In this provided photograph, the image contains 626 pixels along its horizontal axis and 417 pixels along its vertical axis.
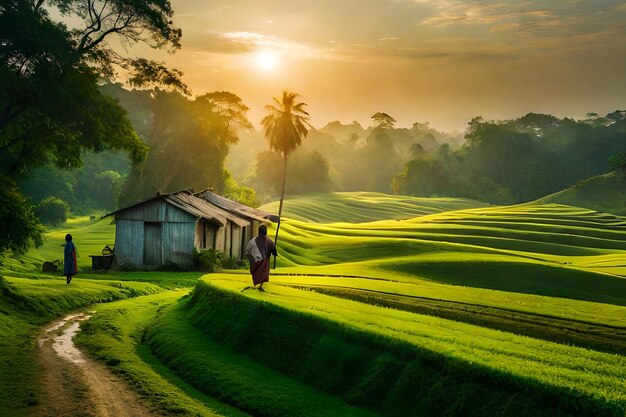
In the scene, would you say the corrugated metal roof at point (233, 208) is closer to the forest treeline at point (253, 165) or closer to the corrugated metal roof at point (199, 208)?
the corrugated metal roof at point (199, 208)

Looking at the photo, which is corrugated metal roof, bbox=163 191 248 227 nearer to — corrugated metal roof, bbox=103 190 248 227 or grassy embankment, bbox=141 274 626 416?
corrugated metal roof, bbox=103 190 248 227

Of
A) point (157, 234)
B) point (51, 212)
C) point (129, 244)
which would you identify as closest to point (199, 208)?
point (157, 234)

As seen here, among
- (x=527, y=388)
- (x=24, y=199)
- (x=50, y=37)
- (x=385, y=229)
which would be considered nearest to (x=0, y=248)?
(x=24, y=199)

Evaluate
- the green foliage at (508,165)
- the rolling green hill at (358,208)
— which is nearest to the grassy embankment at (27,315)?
the rolling green hill at (358,208)

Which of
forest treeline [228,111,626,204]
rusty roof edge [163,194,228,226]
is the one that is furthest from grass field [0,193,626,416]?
forest treeline [228,111,626,204]

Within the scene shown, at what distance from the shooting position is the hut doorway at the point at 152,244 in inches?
1902

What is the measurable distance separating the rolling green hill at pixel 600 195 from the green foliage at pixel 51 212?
297 ft

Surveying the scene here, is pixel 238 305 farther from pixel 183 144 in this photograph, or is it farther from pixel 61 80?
pixel 183 144

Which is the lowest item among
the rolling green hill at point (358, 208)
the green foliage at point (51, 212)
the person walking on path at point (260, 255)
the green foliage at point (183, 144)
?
the person walking on path at point (260, 255)

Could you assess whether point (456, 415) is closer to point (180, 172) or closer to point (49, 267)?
point (49, 267)

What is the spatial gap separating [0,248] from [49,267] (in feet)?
59.8

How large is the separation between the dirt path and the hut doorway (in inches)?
1186

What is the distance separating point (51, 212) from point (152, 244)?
5279 cm

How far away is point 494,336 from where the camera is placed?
14891mm
